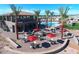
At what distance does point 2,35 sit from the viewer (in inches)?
90.7

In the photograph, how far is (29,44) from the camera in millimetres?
2285

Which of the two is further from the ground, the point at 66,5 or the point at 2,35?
the point at 66,5

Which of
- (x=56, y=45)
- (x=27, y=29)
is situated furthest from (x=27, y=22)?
(x=56, y=45)

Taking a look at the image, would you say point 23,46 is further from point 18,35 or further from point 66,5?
point 66,5

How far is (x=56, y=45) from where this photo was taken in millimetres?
2299

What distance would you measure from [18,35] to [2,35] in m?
0.15
